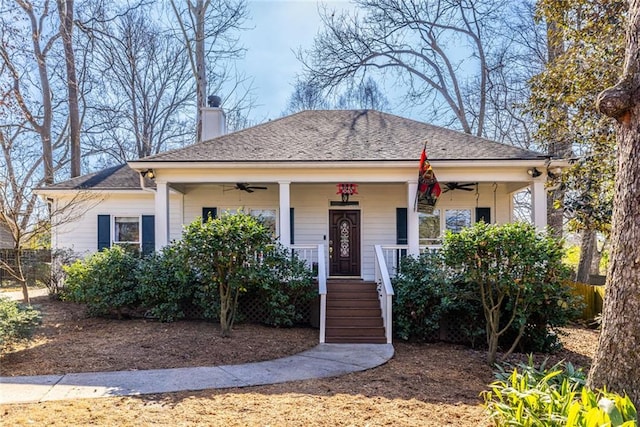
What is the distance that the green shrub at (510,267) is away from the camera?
6.14m

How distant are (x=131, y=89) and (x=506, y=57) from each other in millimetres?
17812

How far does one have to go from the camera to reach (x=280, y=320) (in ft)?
27.3

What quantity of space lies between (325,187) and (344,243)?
5.38 feet

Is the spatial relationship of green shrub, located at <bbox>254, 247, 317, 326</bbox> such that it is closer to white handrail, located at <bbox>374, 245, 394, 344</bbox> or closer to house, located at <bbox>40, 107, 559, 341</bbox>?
house, located at <bbox>40, 107, 559, 341</bbox>

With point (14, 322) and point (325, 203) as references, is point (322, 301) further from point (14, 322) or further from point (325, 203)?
point (14, 322)

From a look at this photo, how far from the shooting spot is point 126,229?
12.5 metres

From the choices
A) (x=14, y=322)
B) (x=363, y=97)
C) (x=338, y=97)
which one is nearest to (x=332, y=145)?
(x=14, y=322)

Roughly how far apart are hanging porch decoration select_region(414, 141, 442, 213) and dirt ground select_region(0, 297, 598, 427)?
119 inches

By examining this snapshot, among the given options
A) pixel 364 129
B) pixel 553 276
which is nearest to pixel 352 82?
pixel 364 129

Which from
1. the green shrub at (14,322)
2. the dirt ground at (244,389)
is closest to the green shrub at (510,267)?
the dirt ground at (244,389)

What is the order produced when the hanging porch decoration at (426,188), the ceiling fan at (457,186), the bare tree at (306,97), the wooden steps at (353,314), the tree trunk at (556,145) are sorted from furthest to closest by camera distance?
the bare tree at (306,97) → the ceiling fan at (457,186) → the hanging porch decoration at (426,188) → the tree trunk at (556,145) → the wooden steps at (353,314)

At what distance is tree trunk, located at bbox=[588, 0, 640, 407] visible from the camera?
334 cm

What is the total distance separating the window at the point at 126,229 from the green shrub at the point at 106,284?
143 inches

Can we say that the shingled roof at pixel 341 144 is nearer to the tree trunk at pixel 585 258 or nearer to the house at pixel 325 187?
the house at pixel 325 187
